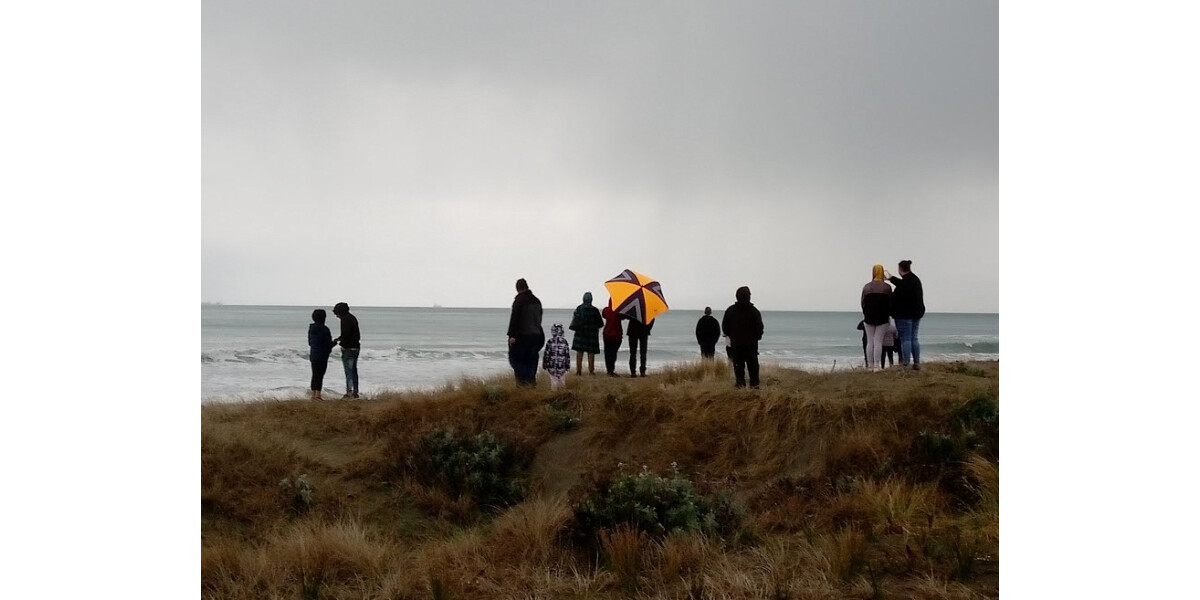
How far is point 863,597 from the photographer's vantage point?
526 cm

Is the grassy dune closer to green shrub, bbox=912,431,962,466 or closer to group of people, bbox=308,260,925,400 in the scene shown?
green shrub, bbox=912,431,962,466

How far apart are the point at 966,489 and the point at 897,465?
0.67 m

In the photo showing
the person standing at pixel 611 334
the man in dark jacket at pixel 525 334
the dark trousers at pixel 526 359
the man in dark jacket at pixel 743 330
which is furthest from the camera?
the person standing at pixel 611 334

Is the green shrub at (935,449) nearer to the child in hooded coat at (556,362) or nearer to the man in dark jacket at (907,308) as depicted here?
the man in dark jacket at (907,308)

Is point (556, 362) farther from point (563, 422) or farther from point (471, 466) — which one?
point (471, 466)

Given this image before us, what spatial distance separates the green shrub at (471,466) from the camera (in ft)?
28.0

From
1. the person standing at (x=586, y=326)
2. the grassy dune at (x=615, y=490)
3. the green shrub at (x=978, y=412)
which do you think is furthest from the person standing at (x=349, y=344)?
the green shrub at (x=978, y=412)

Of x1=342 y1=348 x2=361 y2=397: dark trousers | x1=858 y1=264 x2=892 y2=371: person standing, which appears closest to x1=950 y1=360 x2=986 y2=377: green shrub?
x1=858 y1=264 x2=892 y2=371: person standing

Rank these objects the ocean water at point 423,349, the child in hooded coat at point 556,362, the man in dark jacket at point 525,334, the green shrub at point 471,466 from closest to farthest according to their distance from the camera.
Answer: the green shrub at point 471,466, the man in dark jacket at point 525,334, the child in hooded coat at point 556,362, the ocean water at point 423,349

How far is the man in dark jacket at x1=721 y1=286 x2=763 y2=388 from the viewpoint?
9.61 meters

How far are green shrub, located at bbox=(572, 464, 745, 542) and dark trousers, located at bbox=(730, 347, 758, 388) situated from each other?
11.0 ft

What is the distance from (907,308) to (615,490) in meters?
5.89
